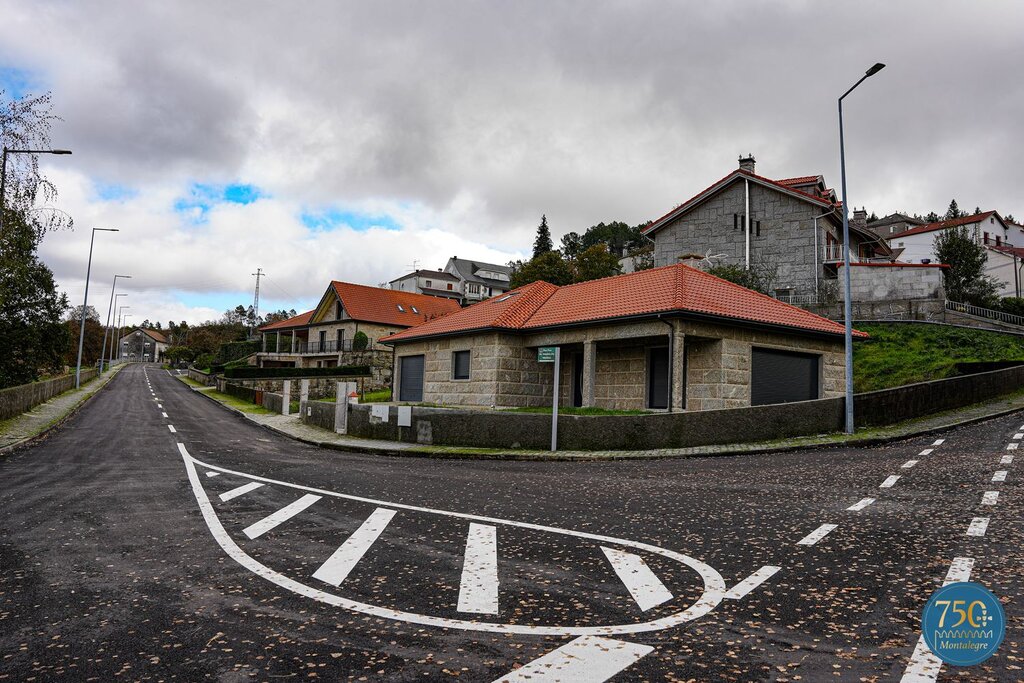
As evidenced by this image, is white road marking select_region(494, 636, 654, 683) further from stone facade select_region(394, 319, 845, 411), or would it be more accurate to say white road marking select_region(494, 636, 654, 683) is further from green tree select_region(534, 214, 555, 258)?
green tree select_region(534, 214, 555, 258)

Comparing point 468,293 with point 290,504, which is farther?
point 468,293

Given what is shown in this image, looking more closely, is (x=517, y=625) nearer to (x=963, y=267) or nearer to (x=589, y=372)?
(x=589, y=372)

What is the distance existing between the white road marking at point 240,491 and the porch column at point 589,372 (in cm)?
1369

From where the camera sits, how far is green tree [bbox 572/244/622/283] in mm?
54500

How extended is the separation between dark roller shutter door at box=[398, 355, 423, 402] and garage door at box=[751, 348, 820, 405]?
1478 cm

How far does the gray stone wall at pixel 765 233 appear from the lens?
40.5 metres

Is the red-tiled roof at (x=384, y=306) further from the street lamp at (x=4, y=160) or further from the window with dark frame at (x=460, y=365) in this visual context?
the street lamp at (x=4, y=160)

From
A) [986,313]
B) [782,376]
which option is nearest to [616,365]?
[782,376]

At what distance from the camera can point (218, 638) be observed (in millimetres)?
4270

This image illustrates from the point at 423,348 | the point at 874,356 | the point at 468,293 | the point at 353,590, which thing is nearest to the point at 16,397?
the point at 423,348

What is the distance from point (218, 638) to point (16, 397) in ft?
95.4

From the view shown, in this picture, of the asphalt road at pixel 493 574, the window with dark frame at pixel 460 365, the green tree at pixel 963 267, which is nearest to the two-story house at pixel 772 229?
the green tree at pixel 963 267

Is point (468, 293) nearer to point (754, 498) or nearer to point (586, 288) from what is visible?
point (586, 288)

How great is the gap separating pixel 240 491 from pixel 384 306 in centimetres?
4990
